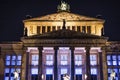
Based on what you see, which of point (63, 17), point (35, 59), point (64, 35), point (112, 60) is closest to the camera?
point (64, 35)

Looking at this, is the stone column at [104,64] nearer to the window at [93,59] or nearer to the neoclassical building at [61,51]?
the neoclassical building at [61,51]

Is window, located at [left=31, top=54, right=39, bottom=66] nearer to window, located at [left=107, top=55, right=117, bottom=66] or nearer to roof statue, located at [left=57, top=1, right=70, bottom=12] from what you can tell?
roof statue, located at [left=57, top=1, right=70, bottom=12]

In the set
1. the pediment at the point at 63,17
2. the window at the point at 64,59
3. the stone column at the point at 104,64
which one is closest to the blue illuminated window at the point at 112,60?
the stone column at the point at 104,64

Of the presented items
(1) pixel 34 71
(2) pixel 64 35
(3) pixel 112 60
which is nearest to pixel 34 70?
(1) pixel 34 71

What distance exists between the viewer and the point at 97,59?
2566 inches

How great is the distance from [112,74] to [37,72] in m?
13.7

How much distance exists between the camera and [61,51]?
6588 centimetres

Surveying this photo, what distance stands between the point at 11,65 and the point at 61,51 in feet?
31.5

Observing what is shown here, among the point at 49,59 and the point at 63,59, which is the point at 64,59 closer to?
the point at 63,59

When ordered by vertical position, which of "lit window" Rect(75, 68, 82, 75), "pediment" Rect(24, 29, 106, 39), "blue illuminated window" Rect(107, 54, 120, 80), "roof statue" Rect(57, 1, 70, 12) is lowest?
"lit window" Rect(75, 68, 82, 75)

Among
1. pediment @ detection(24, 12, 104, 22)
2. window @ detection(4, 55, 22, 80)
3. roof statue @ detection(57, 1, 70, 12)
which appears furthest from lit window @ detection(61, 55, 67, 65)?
roof statue @ detection(57, 1, 70, 12)

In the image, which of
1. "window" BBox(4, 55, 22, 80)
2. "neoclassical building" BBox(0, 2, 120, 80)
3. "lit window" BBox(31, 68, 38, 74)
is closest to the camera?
"neoclassical building" BBox(0, 2, 120, 80)

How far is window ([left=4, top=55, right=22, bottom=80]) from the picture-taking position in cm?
6438

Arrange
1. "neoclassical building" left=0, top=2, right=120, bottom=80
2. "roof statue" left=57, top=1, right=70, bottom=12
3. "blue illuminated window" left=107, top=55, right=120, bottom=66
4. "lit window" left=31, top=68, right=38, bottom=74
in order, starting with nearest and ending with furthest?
"neoclassical building" left=0, top=2, right=120, bottom=80, "lit window" left=31, top=68, right=38, bottom=74, "blue illuminated window" left=107, top=55, right=120, bottom=66, "roof statue" left=57, top=1, right=70, bottom=12
